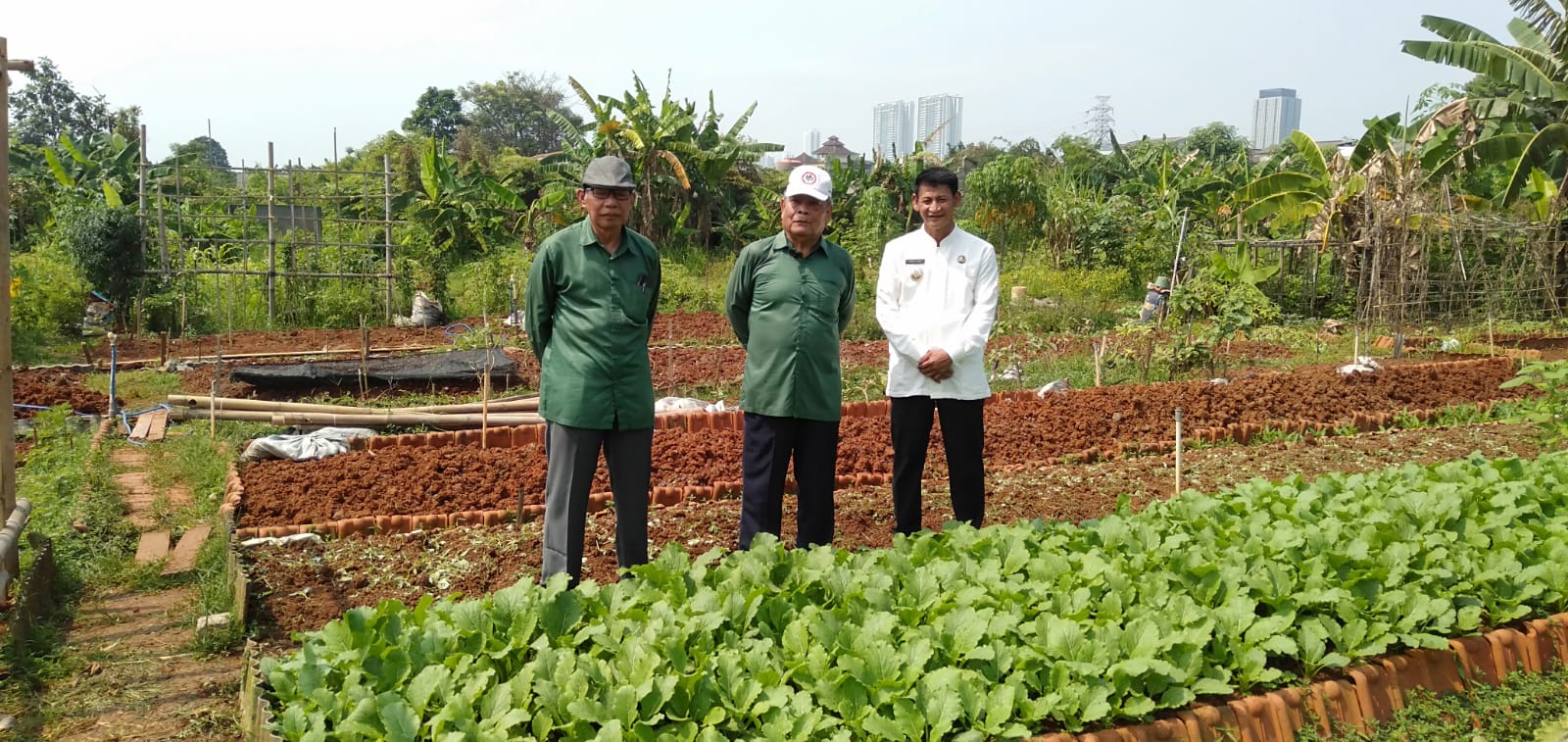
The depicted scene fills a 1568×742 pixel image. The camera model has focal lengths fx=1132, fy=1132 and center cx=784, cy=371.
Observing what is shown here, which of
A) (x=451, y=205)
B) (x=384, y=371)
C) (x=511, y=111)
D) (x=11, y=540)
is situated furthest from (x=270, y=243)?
(x=511, y=111)

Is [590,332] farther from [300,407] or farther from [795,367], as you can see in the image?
[300,407]

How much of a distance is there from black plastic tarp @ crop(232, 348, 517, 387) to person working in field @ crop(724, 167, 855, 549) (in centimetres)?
543

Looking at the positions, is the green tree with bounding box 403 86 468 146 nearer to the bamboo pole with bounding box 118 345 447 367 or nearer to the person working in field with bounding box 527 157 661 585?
the bamboo pole with bounding box 118 345 447 367

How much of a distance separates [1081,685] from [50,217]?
931 inches

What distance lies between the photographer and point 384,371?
32.2 ft

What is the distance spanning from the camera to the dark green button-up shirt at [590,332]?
13.1ft

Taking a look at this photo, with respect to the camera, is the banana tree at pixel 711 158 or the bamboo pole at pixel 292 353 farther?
the banana tree at pixel 711 158

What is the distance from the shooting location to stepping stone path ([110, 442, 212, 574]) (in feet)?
16.9

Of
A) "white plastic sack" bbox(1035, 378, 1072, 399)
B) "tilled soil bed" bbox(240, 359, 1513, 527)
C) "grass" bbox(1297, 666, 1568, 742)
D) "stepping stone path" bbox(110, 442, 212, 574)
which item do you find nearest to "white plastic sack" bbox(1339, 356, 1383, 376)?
"tilled soil bed" bbox(240, 359, 1513, 527)

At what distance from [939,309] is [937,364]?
0.94 ft

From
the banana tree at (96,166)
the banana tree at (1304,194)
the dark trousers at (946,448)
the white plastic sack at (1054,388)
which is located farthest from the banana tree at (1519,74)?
the banana tree at (96,166)

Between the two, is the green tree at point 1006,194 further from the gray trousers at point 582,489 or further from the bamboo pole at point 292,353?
the gray trousers at point 582,489

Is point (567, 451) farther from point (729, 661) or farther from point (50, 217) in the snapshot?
point (50, 217)

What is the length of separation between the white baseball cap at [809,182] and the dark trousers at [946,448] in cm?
95
